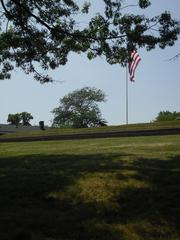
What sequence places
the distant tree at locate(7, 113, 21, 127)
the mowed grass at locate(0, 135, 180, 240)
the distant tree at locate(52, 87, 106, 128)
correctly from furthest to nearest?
the distant tree at locate(7, 113, 21, 127) → the distant tree at locate(52, 87, 106, 128) → the mowed grass at locate(0, 135, 180, 240)

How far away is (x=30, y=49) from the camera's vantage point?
1518 centimetres

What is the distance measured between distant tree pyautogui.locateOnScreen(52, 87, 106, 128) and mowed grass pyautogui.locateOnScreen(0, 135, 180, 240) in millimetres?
86346

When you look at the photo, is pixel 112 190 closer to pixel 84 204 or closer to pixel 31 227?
pixel 84 204

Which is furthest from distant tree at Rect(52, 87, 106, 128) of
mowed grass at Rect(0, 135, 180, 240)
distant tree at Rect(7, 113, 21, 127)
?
mowed grass at Rect(0, 135, 180, 240)

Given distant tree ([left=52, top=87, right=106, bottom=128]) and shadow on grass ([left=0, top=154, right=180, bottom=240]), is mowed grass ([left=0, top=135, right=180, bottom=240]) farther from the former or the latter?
distant tree ([left=52, top=87, right=106, bottom=128])

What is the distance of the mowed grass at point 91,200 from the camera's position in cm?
648

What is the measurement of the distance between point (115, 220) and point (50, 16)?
10.1 meters

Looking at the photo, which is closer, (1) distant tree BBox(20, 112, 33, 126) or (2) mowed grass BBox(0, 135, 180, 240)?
(2) mowed grass BBox(0, 135, 180, 240)

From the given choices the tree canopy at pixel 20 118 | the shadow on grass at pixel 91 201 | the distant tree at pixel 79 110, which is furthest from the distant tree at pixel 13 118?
the shadow on grass at pixel 91 201

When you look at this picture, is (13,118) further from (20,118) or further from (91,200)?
(91,200)

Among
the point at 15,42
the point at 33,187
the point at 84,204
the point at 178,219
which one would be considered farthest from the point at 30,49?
the point at 178,219

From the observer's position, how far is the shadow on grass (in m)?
6.49

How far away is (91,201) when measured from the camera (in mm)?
7680

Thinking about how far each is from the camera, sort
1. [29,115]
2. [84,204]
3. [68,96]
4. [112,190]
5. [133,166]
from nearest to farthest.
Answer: [84,204] → [112,190] → [133,166] → [68,96] → [29,115]
